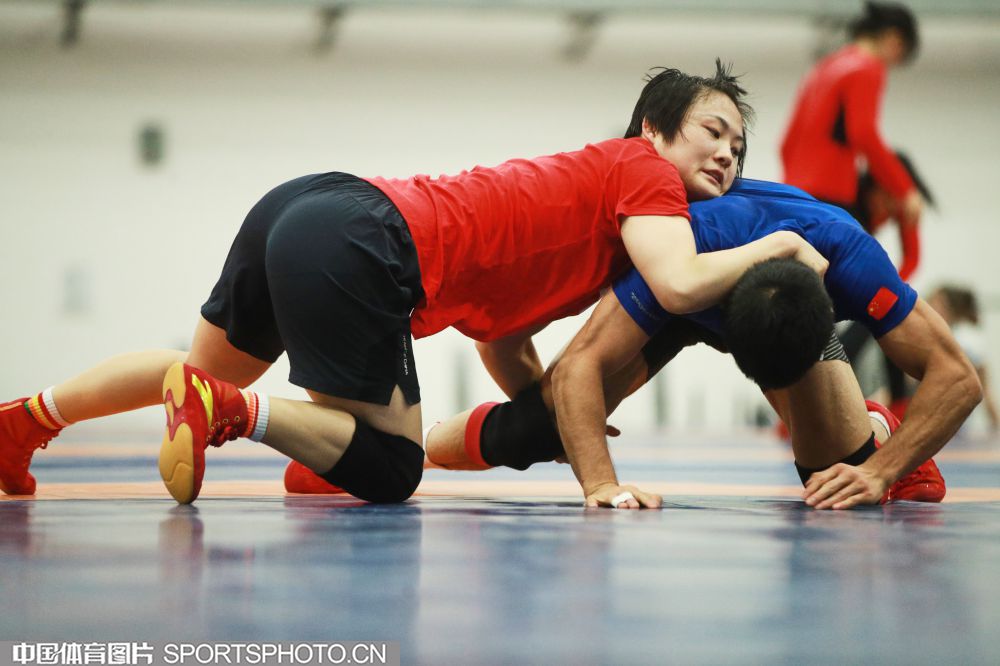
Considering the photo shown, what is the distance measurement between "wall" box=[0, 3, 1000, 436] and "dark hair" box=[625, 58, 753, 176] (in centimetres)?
599

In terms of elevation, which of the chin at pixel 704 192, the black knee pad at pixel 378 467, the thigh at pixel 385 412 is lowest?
the black knee pad at pixel 378 467

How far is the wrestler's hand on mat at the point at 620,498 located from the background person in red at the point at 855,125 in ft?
7.99

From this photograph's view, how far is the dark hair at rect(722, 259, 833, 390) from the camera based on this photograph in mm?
1760

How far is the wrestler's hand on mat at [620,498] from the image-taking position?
6.16ft

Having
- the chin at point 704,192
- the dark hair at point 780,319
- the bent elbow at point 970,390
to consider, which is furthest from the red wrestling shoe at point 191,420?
the bent elbow at point 970,390

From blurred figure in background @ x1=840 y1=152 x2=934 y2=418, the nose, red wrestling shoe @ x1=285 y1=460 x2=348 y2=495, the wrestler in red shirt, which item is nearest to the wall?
blurred figure in background @ x1=840 y1=152 x2=934 y2=418

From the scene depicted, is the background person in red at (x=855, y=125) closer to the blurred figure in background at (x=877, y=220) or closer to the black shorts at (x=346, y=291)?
the blurred figure in background at (x=877, y=220)

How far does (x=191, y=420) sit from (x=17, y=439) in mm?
535

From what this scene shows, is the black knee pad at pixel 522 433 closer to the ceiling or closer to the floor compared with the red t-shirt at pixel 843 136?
closer to the floor

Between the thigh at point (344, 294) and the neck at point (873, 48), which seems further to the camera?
the neck at point (873, 48)

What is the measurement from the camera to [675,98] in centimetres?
217

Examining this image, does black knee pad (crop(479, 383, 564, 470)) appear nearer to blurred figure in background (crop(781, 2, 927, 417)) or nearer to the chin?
the chin

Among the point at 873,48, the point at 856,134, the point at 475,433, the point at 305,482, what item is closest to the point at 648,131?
the point at 475,433

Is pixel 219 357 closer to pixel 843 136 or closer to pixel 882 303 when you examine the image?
pixel 882 303
